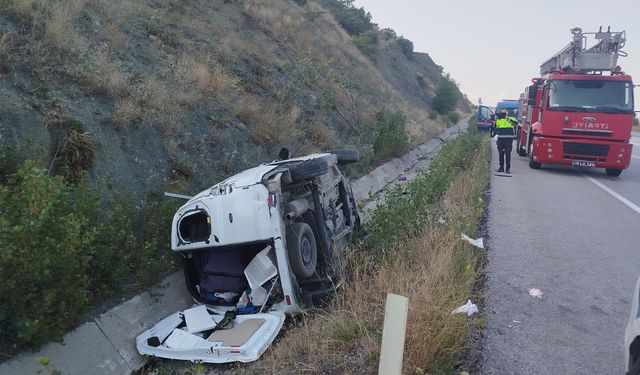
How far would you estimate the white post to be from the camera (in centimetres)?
296

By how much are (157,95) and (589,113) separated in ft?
35.9

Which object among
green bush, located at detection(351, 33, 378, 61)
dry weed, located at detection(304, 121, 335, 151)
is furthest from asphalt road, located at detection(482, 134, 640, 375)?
green bush, located at detection(351, 33, 378, 61)

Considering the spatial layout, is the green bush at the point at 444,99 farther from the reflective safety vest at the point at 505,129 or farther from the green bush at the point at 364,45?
the reflective safety vest at the point at 505,129

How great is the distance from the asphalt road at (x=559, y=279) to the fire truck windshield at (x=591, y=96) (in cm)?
343

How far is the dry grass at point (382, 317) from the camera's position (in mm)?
3811

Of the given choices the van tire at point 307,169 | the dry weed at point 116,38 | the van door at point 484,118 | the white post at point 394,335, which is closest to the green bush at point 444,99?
the van door at point 484,118

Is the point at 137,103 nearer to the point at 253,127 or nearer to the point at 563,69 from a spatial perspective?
the point at 253,127

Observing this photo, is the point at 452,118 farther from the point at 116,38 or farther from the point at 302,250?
the point at 302,250

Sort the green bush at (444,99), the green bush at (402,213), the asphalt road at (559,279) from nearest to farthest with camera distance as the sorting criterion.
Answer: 1. the asphalt road at (559,279)
2. the green bush at (402,213)
3. the green bush at (444,99)

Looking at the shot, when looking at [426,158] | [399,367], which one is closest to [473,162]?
[426,158]

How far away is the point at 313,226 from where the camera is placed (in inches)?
236

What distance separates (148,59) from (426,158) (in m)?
12.5

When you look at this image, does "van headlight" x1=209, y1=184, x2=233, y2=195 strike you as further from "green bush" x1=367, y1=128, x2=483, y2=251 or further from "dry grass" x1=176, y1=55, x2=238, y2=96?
"dry grass" x1=176, y1=55, x2=238, y2=96

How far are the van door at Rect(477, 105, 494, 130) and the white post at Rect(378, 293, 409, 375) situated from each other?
30.6 meters
